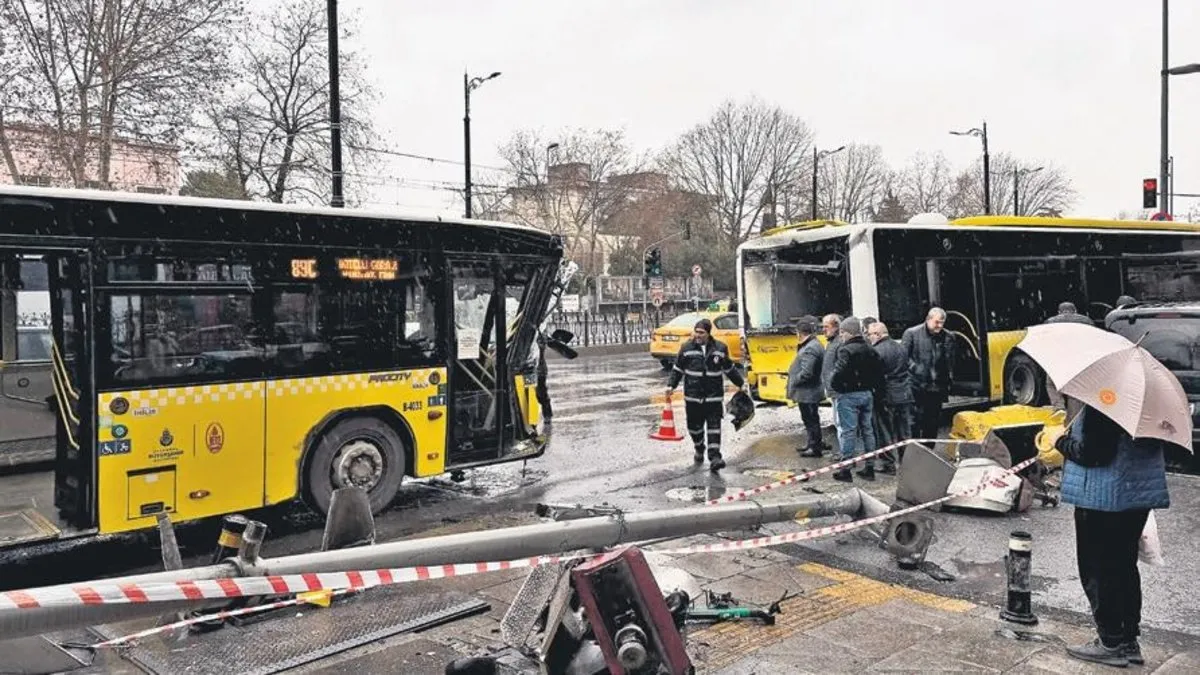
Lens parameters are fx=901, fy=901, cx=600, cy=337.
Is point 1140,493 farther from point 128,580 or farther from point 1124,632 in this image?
point 128,580

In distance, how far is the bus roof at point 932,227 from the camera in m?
12.9

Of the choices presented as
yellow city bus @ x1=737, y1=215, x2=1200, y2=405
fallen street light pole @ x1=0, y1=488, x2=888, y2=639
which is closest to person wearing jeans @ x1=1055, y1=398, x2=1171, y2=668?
fallen street light pole @ x1=0, y1=488, x2=888, y2=639

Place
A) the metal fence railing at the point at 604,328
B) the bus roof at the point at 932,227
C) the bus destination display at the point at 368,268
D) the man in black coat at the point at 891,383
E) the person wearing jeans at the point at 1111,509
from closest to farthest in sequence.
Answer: the person wearing jeans at the point at 1111,509, the bus destination display at the point at 368,268, the man in black coat at the point at 891,383, the bus roof at the point at 932,227, the metal fence railing at the point at 604,328

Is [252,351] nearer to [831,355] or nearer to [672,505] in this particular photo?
[672,505]

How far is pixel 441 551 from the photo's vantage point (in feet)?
16.6

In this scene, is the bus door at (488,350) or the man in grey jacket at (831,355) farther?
the man in grey jacket at (831,355)

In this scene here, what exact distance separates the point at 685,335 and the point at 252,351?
658 inches

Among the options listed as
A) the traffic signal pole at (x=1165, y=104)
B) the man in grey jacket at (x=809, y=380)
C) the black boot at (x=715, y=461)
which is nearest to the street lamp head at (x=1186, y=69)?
the traffic signal pole at (x=1165, y=104)

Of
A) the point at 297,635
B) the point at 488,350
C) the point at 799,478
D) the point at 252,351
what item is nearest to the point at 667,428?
the point at 488,350

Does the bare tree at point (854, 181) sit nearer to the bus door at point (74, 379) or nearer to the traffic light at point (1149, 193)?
the traffic light at point (1149, 193)

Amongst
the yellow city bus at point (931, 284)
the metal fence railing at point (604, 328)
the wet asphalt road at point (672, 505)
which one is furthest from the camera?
the metal fence railing at point (604, 328)

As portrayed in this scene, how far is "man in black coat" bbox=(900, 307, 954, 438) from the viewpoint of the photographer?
10.6 metres

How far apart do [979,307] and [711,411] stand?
18.4 feet

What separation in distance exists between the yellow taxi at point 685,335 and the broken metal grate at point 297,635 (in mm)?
17966
